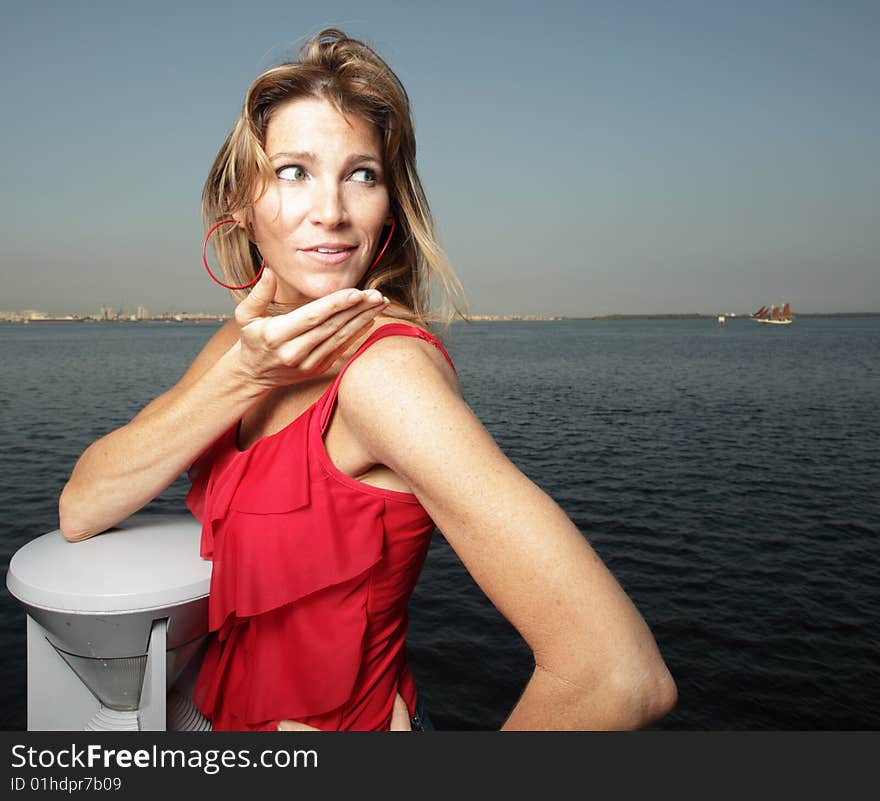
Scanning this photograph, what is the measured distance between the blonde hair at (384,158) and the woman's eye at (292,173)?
3cm

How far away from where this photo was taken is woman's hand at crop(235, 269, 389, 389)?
1472 mm

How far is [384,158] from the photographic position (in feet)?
6.36

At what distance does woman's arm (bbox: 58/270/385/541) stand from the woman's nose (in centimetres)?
26

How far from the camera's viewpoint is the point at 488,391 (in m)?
39.4

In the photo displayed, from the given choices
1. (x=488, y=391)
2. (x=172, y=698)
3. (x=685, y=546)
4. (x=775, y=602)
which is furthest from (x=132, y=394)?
(x=172, y=698)

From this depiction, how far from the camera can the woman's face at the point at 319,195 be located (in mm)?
1821

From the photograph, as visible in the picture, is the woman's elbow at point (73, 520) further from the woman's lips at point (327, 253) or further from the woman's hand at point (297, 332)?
the woman's lips at point (327, 253)

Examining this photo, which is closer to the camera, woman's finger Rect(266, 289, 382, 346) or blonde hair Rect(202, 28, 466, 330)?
woman's finger Rect(266, 289, 382, 346)

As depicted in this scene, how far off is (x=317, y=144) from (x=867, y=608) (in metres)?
12.3

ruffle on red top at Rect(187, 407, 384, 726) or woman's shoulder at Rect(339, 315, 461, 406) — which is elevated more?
woman's shoulder at Rect(339, 315, 461, 406)

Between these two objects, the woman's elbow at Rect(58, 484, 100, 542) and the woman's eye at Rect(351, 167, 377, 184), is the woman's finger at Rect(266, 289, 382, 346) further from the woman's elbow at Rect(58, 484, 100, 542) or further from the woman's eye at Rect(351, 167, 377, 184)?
the woman's elbow at Rect(58, 484, 100, 542)

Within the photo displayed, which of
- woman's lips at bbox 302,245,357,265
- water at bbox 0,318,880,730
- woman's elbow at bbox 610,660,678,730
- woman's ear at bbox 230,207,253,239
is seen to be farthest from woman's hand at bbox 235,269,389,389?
water at bbox 0,318,880,730

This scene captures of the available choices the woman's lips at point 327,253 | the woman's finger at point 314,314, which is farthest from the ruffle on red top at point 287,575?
the woman's lips at point 327,253

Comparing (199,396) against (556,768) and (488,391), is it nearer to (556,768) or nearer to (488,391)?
(556,768)
